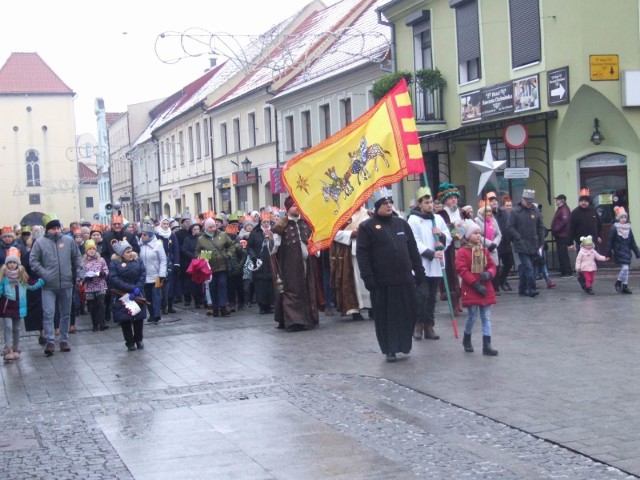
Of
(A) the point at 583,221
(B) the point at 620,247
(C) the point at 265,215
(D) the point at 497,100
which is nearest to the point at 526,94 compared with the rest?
(D) the point at 497,100

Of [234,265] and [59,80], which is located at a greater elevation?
[59,80]

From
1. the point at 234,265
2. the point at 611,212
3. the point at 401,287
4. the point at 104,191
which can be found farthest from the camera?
the point at 104,191

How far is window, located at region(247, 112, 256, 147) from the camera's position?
145 feet

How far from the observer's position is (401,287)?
1106 centimetres

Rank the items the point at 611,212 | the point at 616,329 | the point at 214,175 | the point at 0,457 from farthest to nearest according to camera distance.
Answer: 1. the point at 214,175
2. the point at 611,212
3. the point at 616,329
4. the point at 0,457

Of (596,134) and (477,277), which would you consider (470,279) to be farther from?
(596,134)

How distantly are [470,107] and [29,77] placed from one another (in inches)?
2968

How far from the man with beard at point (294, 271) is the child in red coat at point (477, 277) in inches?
156

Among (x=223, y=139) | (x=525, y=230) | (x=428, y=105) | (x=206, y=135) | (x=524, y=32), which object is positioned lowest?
(x=525, y=230)

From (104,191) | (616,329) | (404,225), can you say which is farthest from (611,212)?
(104,191)

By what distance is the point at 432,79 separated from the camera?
26.9m

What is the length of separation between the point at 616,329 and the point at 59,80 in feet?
288

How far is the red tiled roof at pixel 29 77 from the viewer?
92.2 metres

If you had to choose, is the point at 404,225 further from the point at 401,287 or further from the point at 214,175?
the point at 214,175
